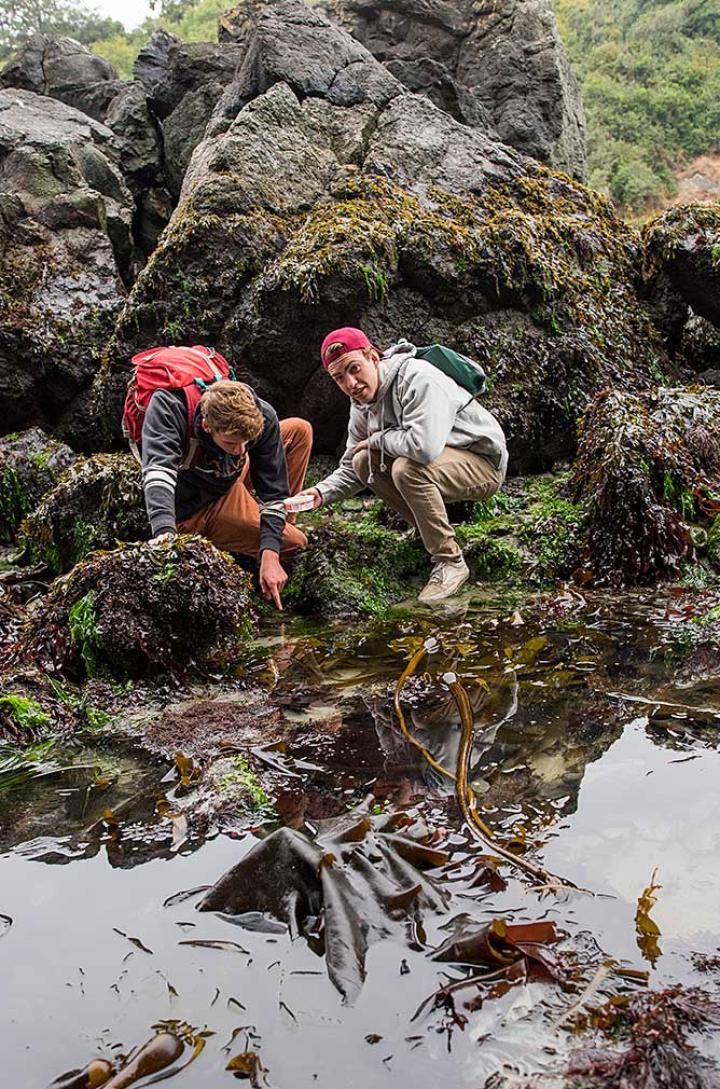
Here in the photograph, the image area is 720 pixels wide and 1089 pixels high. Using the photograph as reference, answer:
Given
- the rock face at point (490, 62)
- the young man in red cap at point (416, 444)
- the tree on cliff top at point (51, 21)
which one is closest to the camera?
the young man in red cap at point (416, 444)

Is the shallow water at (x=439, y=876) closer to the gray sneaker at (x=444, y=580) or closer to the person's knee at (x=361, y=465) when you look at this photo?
the gray sneaker at (x=444, y=580)

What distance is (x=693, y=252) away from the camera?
7.75 meters

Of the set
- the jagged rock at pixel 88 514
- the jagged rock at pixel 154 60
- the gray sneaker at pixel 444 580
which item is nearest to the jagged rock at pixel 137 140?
the jagged rock at pixel 154 60

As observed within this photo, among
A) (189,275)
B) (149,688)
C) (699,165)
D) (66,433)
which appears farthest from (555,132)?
(699,165)

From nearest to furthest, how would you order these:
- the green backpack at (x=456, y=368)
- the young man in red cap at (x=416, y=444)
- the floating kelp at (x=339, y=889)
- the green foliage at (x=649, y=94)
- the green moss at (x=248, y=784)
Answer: the floating kelp at (x=339, y=889)
the green moss at (x=248, y=784)
the young man in red cap at (x=416, y=444)
the green backpack at (x=456, y=368)
the green foliage at (x=649, y=94)

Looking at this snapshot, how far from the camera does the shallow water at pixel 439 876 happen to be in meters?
1.64

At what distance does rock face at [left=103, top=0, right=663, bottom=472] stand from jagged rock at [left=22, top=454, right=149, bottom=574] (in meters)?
1.73

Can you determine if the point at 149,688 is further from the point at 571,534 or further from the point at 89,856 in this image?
the point at 571,534

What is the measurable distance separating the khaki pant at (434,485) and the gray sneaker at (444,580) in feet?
0.19

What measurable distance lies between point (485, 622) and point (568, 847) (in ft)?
8.00

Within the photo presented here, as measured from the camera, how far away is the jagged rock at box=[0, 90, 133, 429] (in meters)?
8.64

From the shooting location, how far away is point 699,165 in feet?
118

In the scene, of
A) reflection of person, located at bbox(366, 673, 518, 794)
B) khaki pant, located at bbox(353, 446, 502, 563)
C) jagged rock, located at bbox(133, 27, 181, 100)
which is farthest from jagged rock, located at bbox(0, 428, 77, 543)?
jagged rock, located at bbox(133, 27, 181, 100)

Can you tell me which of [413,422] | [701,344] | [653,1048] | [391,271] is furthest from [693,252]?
[653,1048]
